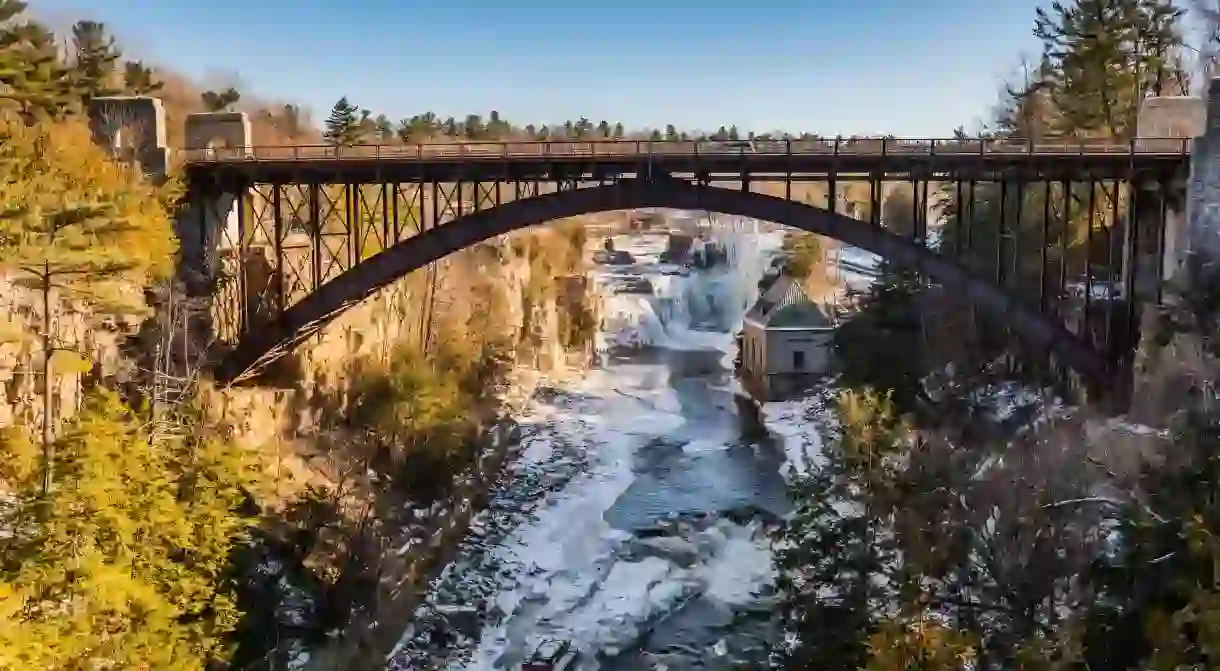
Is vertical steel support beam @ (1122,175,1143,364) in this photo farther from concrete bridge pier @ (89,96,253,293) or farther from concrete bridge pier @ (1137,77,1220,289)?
concrete bridge pier @ (89,96,253,293)

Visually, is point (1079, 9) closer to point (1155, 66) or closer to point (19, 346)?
point (1155, 66)

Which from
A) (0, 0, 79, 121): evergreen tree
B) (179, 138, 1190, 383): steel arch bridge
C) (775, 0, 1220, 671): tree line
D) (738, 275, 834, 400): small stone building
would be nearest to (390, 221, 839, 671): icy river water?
(738, 275, 834, 400): small stone building

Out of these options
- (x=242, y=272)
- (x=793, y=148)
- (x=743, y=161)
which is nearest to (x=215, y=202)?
(x=242, y=272)

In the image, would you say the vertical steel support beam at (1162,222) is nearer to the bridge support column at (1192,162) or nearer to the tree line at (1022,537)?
the bridge support column at (1192,162)

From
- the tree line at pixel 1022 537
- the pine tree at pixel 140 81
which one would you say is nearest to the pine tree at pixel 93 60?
the pine tree at pixel 140 81

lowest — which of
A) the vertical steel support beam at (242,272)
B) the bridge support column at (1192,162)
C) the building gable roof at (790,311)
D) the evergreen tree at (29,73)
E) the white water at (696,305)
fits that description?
the white water at (696,305)

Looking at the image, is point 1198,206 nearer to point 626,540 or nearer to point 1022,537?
point 1022,537
